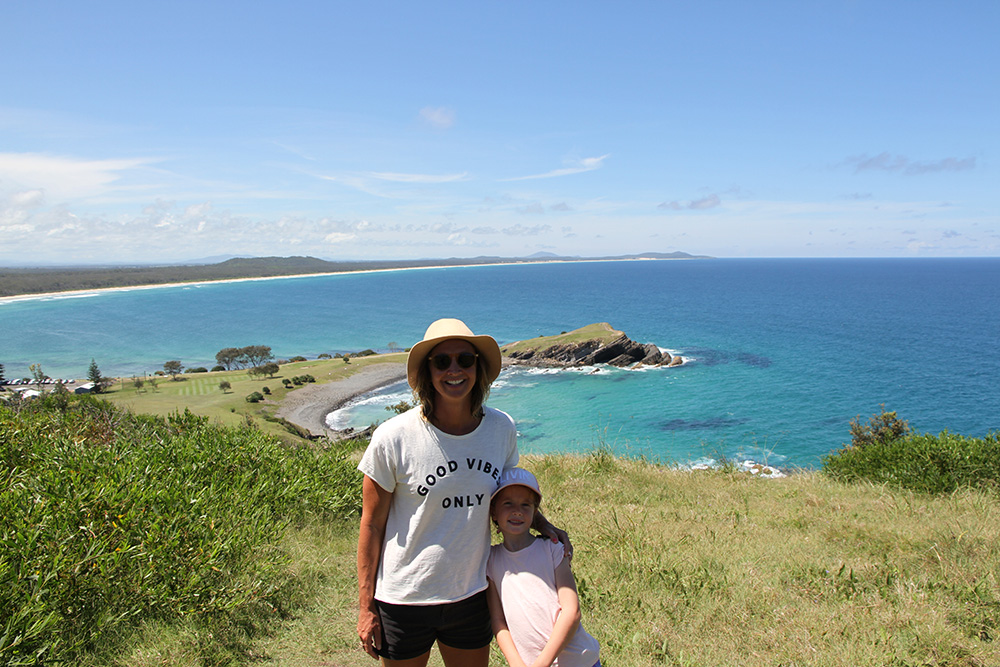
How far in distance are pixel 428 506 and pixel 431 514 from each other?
0.04 metres

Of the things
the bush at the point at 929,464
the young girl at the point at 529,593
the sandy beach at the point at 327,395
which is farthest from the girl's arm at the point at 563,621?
the sandy beach at the point at 327,395

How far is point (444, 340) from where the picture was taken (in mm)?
2488

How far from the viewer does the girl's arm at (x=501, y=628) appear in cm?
234

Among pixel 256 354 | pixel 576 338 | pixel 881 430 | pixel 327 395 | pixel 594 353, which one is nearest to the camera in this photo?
pixel 881 430

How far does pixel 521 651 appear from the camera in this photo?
2.40 metres

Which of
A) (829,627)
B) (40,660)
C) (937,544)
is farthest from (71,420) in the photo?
(937,544)

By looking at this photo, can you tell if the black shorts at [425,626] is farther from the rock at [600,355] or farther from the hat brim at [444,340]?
the rock at [600,355]

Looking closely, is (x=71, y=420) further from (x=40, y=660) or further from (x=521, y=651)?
(x=521, y=651)

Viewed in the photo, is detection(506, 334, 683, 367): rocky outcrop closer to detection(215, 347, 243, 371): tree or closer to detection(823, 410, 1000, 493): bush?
detection(215, 347, 243, 371): tree

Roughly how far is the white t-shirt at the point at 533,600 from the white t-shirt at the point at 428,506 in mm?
178

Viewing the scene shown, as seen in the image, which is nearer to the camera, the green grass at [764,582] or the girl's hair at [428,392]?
the girl's hair at [428,392]

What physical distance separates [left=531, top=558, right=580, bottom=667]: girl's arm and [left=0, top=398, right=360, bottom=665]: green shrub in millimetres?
3103

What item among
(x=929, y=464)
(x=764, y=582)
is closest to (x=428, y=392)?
(x=764, y=582)

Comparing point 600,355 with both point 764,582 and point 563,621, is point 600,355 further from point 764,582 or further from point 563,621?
point 563,621
